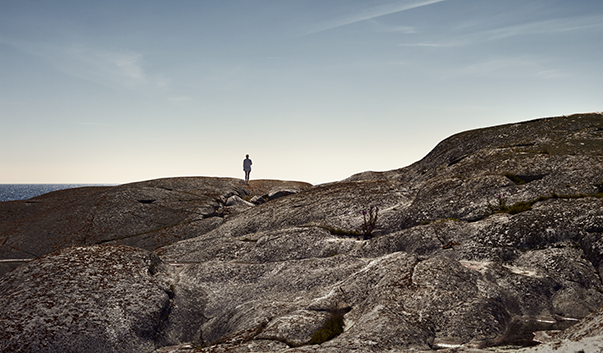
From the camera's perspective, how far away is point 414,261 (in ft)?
64.3

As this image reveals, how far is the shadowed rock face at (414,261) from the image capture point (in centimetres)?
1513

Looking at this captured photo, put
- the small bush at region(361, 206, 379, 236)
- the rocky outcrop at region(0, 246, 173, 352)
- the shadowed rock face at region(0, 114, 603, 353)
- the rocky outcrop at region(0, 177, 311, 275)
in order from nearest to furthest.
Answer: the shadowed rock face at region(0, 114, 603, 353)
the rocky outcrop at region(0, 246, 173, 352)
the small bush at region(361, 206, 379, 236)
the rocky outcrop at region(0, 177, 311, 275)

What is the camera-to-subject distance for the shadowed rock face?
15.1 meters

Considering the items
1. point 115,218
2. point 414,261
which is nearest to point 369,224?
point 414,261

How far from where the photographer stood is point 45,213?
44094 mm

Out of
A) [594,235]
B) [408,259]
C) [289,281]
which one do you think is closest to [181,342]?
[289,281]

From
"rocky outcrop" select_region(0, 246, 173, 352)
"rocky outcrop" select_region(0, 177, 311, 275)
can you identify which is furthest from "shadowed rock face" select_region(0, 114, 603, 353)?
"rocky outcrop" select_region(0, 177, 311, 275)

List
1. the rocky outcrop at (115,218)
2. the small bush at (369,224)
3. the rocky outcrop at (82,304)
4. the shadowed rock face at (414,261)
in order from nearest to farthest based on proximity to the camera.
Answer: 1. the shadowed rock face at (414,261)
2. the rocky outcrop at (82,304)
3. the small bush at (369,224)
4. the rocky outcrop at (115,218)

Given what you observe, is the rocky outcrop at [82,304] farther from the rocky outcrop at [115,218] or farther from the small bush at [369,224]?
the rocky outcrop at [115,218]

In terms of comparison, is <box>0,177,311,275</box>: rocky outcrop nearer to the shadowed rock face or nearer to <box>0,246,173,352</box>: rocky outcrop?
the shadowed rock face

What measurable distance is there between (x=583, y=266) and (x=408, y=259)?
776 centimetres

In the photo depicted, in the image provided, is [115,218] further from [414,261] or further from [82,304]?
[414,261]

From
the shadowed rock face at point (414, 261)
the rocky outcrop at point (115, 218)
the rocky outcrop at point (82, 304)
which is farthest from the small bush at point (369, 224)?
the rocky outcrop at point (115, 218)

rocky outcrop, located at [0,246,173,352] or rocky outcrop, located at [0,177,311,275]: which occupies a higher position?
rocky outcrop, located at [0,177,311,275]
